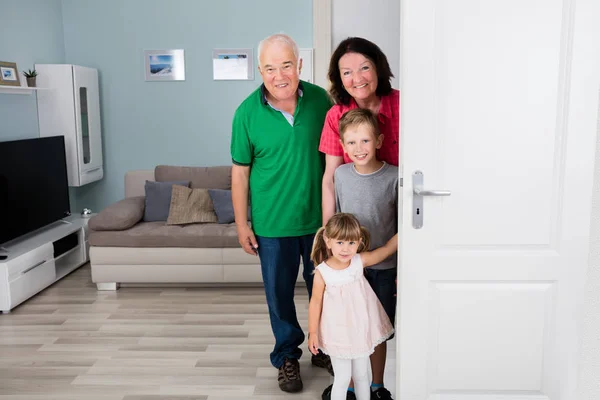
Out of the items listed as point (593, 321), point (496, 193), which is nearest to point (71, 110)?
point (496, 193)

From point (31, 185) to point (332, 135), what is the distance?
2958mm

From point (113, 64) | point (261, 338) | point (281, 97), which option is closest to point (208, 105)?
point (113, 64)

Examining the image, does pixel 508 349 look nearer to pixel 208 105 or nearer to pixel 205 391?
pixel 205 391

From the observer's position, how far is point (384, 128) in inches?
90.7

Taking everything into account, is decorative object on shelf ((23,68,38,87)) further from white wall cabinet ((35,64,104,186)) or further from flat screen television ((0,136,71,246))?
flat screen television ((0,136,71,246))

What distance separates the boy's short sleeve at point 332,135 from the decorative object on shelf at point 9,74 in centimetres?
312

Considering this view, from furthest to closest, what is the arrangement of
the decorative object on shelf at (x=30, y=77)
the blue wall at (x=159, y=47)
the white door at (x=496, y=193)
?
the blue wall at (x=159, y=47) → the decorative object on shelf at (x=30, y=77) → the white door at (x=496, y=193)

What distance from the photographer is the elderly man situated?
2480 millimetres

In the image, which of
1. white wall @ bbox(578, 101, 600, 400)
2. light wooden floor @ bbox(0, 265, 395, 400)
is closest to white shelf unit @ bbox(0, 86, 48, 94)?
light wooden floor @ bbox(0, 265, 395, 400)

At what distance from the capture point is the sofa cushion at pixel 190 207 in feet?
14.7

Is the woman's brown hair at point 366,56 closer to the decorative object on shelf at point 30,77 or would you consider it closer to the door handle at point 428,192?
the door handle at point 428,192

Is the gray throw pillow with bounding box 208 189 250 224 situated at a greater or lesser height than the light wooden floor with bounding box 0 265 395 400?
greater

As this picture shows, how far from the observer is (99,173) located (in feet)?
18.6

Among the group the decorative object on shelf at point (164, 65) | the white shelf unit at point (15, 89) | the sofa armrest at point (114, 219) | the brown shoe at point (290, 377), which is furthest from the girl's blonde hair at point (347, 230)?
the decorative object on shelf at point (164, 65)
